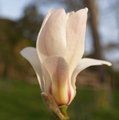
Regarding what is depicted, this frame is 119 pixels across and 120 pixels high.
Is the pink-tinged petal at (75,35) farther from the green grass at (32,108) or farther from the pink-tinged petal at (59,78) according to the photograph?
the green grass at (32,108)

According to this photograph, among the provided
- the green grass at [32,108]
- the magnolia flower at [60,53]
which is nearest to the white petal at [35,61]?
the magnolia flower at [60,53]

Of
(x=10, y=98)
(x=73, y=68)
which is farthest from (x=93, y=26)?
(x=73, y=68)

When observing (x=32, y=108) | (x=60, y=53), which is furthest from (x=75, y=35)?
(x=32, y=108)

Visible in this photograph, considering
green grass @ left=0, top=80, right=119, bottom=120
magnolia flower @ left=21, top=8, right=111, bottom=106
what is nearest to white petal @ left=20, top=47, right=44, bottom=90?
magnolia flower @ left=21, top=8, right=111, bottom=106

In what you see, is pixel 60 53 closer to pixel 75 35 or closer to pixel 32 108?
pixel 75 35

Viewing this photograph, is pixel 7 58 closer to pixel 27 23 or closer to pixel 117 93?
pixel 27 23

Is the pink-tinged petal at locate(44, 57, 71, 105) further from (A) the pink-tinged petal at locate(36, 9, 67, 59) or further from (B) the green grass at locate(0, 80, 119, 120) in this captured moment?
(B) the green grass at locate(0, 80, 119, 120)
